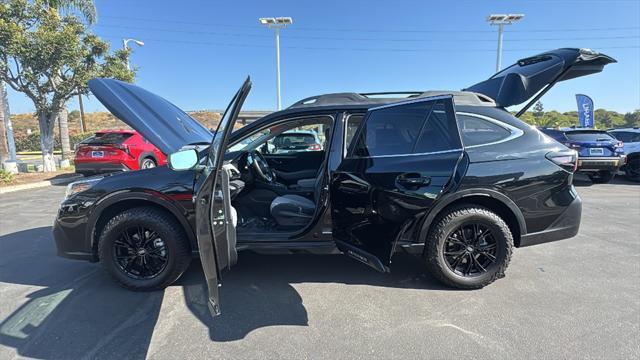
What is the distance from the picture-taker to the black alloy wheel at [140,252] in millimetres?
3158

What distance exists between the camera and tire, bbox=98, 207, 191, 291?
121 inches

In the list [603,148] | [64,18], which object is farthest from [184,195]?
[64,18]

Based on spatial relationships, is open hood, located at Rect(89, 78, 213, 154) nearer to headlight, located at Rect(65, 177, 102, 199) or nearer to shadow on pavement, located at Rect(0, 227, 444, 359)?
headlight, located at Rect(65, 177, 102, 199)

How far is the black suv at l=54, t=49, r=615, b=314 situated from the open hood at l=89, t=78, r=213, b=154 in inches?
0.6

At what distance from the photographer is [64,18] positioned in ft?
38.2

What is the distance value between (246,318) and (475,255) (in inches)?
83.5

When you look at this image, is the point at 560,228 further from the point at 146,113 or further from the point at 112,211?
the point at 112,211

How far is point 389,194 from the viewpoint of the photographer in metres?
2.85

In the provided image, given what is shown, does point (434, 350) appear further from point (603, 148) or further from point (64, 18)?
point (64, 18)

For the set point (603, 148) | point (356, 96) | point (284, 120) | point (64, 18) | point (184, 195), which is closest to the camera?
point (184, 195)

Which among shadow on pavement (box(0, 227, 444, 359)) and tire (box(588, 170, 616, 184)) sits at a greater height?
tire (box(588, 170, 616, 184))

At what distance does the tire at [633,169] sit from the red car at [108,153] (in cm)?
1304

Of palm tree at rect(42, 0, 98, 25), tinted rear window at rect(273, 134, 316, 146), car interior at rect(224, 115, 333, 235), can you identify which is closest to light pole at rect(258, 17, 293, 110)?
palm tree at rect(42, 0, 98, 25)

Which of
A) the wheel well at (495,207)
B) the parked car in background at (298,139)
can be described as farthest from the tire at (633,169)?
the wheel well at (495,207)
